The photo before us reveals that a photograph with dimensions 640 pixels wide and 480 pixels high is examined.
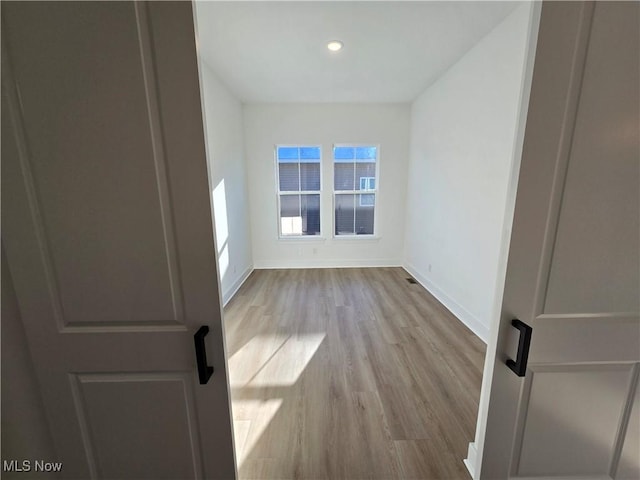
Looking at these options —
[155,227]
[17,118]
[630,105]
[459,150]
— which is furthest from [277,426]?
[459,150]

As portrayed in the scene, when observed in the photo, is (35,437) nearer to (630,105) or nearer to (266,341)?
(266,341)

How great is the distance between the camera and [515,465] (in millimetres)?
1085

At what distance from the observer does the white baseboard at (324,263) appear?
190 inches

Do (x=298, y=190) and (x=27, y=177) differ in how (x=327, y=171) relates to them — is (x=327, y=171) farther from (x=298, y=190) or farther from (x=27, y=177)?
(x=27, y=177)

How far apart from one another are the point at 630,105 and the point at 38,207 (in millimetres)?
1860

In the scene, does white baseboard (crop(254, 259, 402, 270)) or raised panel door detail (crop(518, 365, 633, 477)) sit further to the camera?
white baseboard (crop(254, 259, 402, 270))

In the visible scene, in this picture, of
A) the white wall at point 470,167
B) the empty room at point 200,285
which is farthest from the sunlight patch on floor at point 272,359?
the white wall at point 470,167

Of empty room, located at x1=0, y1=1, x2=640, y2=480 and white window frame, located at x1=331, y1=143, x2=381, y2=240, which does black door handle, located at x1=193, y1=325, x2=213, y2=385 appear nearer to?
empty room, located at x1=0, y1=1, x2=640, y2=480

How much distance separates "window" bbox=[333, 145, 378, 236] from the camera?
4.58 meters

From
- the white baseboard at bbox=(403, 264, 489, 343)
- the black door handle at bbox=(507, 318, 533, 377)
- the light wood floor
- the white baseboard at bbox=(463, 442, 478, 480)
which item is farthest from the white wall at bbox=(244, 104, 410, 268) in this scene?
the black door handle at bbox=(507, 318, 533, 377)

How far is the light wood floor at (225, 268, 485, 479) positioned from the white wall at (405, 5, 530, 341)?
49 centimetres

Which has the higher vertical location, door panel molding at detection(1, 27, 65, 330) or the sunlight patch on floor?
door panel molding at detection(1, 27, 65, 330)

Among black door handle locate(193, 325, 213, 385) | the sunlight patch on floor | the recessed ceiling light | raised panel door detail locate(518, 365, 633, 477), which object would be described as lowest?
the sunlight patch on floor

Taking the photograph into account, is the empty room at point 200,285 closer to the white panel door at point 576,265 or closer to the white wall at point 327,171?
the white panel door at point 576,265
